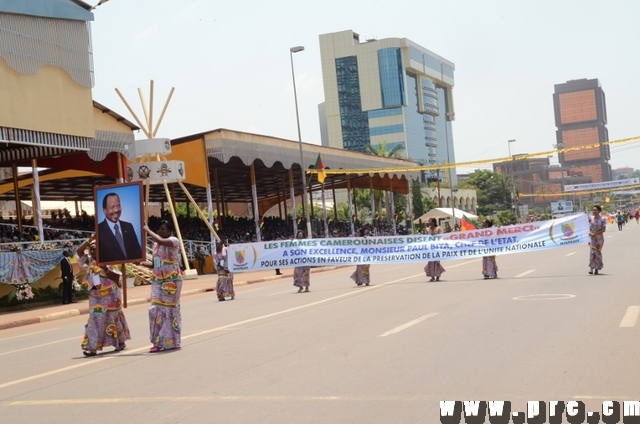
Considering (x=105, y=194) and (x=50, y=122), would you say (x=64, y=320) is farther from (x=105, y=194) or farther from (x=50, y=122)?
(x=105, y=194)

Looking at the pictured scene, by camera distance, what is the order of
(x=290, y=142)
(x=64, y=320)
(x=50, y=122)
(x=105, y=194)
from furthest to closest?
1. (x=290, y=142)
2. (x=50, y=122)
3. (x=64, y=320)
4. (x=105, y=194)

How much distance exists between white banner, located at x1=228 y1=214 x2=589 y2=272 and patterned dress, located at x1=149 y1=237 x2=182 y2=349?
11592mm

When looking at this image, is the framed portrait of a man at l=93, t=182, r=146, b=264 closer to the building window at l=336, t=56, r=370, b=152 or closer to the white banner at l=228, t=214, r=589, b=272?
the white banner at l=228, t=214, r=589, b=272

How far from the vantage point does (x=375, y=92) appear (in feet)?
502

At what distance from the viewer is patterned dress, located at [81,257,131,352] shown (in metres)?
11.6

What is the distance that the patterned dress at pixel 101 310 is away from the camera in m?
11.6

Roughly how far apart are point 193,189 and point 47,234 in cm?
2144

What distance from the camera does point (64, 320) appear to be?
2200 cm

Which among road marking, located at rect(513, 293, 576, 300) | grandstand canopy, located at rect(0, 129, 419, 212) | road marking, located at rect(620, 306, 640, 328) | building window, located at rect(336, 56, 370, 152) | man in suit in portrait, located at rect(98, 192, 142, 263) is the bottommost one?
road marking, located at rect(620, 306, 640, 328)

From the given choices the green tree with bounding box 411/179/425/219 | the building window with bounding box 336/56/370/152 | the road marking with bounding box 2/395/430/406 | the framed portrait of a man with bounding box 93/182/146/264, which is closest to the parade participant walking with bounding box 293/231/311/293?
the framed portrait of a man with bounding box 93/182/146/264

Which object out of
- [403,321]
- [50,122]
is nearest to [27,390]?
[403,321]

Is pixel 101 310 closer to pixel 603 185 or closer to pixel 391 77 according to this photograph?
pixel 603 185

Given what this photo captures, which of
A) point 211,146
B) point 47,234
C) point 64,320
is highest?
point 211,146

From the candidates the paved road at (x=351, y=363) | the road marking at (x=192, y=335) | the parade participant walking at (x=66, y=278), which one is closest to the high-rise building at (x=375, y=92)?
the parade participant walking at (x=66, y=278)
